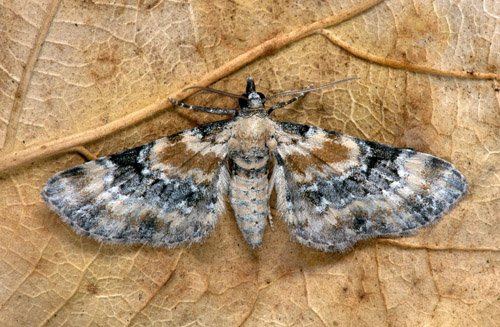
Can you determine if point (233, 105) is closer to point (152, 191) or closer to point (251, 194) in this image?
point (251, 194)

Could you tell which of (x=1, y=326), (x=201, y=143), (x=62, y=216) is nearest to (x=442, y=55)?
(x=201, y=143)

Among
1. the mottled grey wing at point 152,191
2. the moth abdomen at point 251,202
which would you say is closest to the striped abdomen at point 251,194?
the moth abdomen at point 251,202

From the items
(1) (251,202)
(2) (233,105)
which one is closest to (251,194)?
(1) (251,202)

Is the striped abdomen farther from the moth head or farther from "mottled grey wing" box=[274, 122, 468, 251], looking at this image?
the moth head

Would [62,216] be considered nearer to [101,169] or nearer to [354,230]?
[101,169]

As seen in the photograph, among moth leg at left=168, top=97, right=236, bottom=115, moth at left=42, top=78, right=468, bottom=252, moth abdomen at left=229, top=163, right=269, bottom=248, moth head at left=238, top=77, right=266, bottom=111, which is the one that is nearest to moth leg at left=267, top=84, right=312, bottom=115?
moth at left=42, top=78, right=468, bottom=252

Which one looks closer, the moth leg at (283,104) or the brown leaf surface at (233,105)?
the brown leaf surface at (233,105)

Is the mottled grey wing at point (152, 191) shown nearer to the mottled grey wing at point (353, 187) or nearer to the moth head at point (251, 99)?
the moth head at point (251, 99)

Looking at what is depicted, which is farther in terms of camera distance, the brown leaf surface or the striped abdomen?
the striped abdomen
